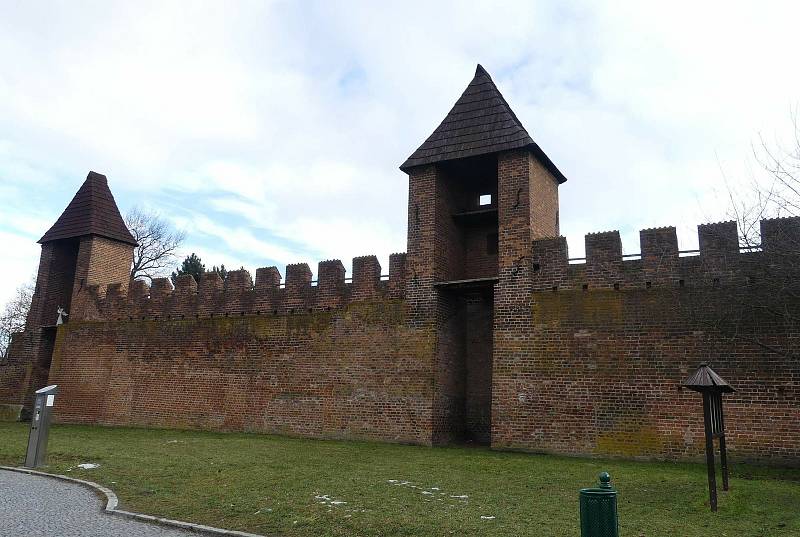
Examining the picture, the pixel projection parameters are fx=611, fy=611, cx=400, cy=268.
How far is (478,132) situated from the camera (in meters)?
15.0

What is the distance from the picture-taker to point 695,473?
32.2ft

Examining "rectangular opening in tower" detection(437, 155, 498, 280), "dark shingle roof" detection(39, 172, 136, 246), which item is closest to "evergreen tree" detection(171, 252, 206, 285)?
"dark shingle roof" detection(39, 172, 136, 246)

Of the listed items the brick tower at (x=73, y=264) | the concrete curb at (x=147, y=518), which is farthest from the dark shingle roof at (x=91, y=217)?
the concrete curb at (x=147, y=518)

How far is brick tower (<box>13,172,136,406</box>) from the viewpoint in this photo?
68.1 feet

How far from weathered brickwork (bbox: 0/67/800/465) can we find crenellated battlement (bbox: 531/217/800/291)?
4 cm

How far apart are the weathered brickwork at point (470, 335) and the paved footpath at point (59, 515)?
714cm

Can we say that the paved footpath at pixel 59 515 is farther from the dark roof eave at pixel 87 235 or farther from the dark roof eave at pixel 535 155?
the dark roof eave at pixel 87 235

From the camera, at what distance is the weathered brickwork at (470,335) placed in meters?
11.3

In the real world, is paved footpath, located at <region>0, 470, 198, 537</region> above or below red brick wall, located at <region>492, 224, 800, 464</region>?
below

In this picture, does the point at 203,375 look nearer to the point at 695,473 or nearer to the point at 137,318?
the point at 137,318

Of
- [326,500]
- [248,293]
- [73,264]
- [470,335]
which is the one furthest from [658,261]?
[73,264]

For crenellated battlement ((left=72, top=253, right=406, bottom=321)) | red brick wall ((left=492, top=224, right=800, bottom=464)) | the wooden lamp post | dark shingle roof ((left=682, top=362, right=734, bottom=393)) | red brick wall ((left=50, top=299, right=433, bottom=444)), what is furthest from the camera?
crenellated battlement ((left=72, top=253, right=406, bottom=321))

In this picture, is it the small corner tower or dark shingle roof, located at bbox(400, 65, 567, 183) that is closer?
dark shingle roof, located at bbox(400, 65, 567, 183)

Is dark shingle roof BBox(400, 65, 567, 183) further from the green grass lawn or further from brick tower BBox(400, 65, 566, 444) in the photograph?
the green grass lawn
